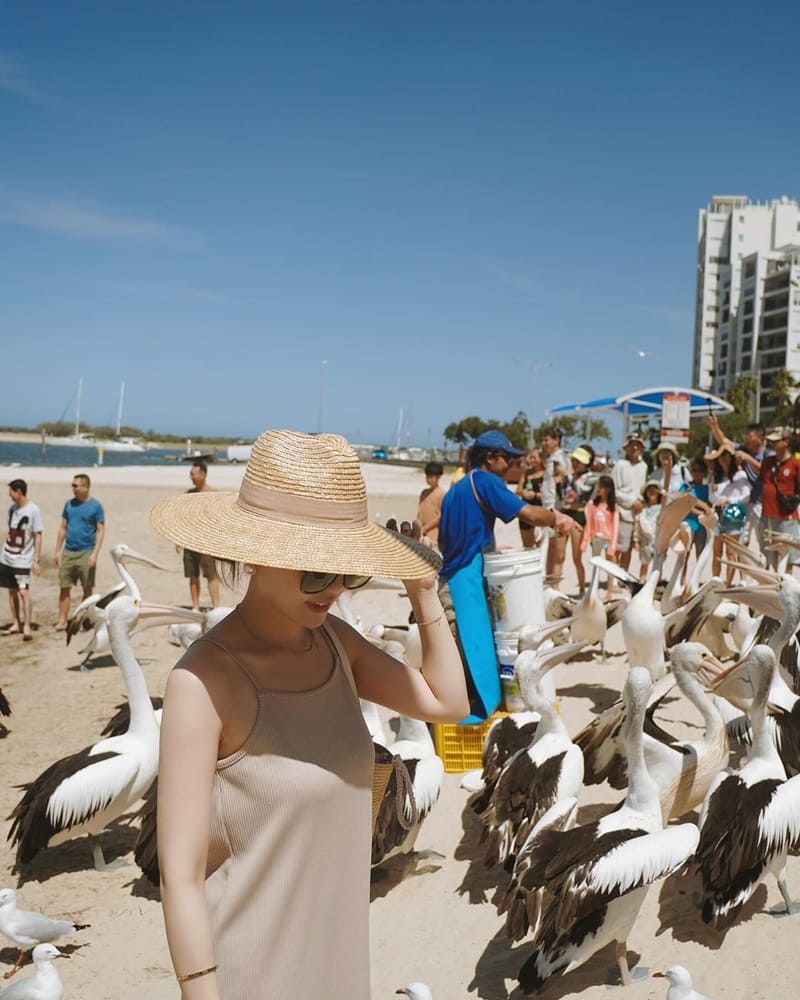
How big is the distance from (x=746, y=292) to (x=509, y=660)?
91.6 m

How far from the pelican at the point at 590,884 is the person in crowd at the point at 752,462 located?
742cm

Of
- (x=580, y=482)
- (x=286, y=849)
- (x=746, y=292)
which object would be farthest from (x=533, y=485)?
(x=746, y=292)

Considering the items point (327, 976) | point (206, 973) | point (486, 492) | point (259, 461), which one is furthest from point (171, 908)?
point (486, 492)

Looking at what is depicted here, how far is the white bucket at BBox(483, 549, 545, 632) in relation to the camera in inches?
229

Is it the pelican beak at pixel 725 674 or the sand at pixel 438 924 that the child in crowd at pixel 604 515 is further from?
the pelican beak at pixel 725 674

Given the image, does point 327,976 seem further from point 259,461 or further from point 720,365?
point 720,365

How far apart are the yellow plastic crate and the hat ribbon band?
435 cm

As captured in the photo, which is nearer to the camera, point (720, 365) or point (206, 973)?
point (206, 973)

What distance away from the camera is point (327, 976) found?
69.4 inches

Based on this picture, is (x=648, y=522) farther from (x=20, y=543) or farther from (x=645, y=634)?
(x=20, y=543)

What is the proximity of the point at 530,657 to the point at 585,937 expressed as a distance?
6.09ft

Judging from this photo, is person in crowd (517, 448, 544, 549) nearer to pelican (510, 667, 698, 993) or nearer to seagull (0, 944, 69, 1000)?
pelican (510, 667, 698, 993)

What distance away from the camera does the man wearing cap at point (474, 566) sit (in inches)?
222

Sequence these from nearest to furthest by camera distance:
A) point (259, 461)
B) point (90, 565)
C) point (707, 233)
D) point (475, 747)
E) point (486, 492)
→ 1. point (259, 461)
2. point (486, 492)
3. point (475, 747)
4. point (90, 565)
5. point (707, 233)
